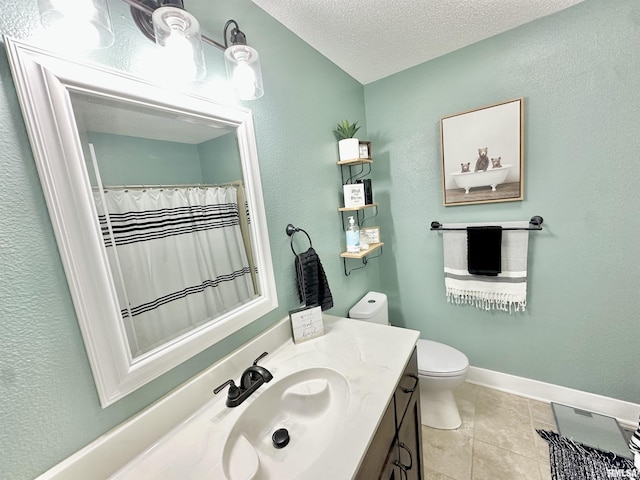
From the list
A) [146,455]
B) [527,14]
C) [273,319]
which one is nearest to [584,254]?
[527,14]

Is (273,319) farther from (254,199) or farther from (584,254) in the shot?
(584,254)

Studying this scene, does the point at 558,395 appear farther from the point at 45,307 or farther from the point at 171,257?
the point at 45,307

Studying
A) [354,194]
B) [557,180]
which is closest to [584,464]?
[557,180]

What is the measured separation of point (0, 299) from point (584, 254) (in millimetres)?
2320

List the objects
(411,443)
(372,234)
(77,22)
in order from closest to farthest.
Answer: (77,22) → (411,443) → (372,234)

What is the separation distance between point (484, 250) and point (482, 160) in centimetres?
56

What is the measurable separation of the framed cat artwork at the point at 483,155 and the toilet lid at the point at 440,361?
3.12 ft

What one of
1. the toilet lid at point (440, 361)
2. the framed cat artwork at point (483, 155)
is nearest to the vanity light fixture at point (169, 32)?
the framed cat artwork at point (483, 155)

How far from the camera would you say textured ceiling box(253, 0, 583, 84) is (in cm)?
117

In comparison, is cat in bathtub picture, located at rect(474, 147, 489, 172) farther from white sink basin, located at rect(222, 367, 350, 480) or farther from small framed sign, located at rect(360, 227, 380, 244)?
white sink basin, located at rect(222, 367, 350, 480)

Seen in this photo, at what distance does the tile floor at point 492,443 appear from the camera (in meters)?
1.29

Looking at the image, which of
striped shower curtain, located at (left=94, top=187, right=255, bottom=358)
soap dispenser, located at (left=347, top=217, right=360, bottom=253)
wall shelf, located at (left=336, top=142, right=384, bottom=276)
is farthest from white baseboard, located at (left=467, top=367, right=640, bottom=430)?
striped shower curtain, located at (left=94, top=187, right=255, bottom=358)

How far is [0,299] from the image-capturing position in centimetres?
51

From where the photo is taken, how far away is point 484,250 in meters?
1.60
